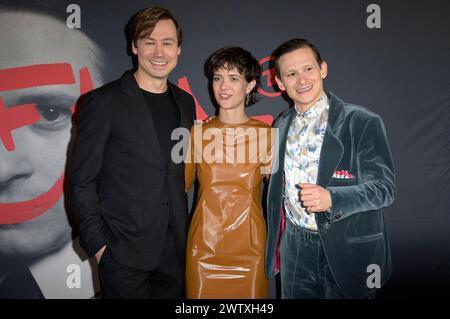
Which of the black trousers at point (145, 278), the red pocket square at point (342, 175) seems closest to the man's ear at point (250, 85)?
the red pocket square at point (342, 175)

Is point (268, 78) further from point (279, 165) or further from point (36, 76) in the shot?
point (36, 76)

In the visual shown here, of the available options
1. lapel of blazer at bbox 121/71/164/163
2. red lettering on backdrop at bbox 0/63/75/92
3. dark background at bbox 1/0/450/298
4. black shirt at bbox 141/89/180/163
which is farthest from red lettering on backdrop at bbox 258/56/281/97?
red lettering on backdrop at bbox 0/63/75/92

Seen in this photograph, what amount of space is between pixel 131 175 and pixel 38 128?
4.31 ft

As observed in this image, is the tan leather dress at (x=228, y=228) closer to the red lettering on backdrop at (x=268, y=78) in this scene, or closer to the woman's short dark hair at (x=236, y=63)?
the woman's short dark hair at (x=236, y=63)

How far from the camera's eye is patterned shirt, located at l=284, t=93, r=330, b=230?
5.44ft

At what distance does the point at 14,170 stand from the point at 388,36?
311cm

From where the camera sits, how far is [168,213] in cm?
179

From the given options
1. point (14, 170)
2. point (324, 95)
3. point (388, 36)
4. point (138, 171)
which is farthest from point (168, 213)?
point (388, 36)

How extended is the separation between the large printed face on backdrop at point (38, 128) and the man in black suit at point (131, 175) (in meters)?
0.95

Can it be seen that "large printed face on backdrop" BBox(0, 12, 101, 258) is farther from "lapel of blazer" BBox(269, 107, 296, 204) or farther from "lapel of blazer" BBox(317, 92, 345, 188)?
"lapel of blazer" BBox(317, 92, 345, 188)

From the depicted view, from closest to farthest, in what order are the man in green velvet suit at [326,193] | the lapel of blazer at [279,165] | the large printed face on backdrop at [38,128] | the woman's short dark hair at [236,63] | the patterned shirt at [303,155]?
the man in green velvet suit at [326,193] → the patterned shirt at [303,155] → the lapel of blazer at [279,165] → the woman's short dark hair at [236,63] → the large printed face on backdrop at [38,128]

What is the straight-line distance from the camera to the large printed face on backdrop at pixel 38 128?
2537 mm

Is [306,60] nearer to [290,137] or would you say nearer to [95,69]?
[290,137]

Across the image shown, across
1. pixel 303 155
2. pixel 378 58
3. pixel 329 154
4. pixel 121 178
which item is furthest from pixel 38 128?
pixel 378 58
